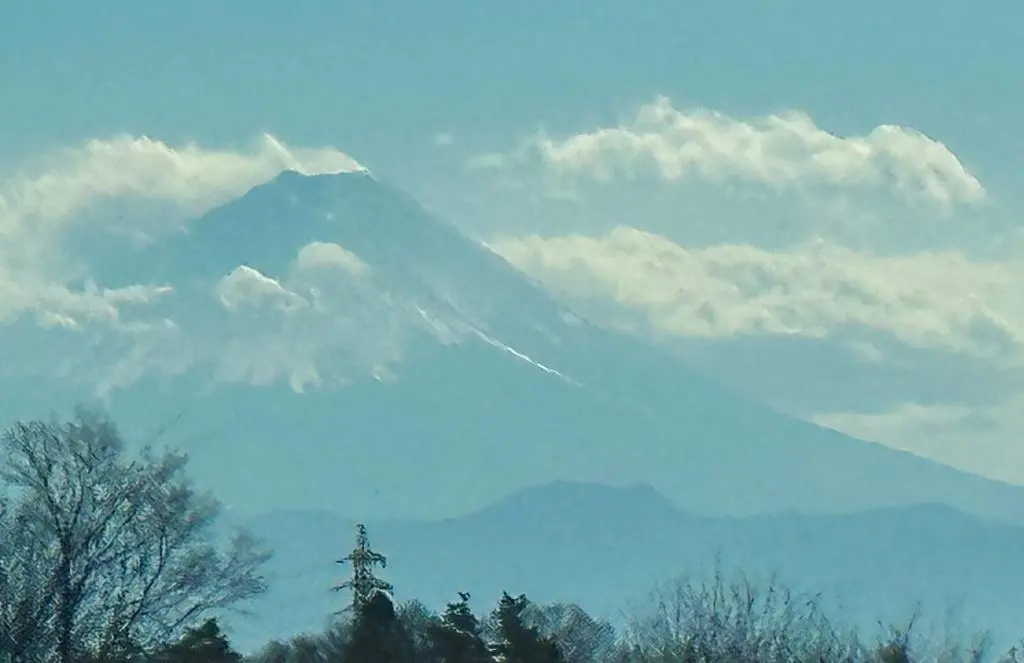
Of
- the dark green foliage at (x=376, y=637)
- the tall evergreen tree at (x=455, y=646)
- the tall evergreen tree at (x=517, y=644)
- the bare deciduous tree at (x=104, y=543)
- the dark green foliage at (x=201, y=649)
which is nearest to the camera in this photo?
the dark green foliage at (x=201, y=649)

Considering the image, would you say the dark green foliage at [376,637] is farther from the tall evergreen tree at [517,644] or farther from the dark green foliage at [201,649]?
the dark green foliage at [201,649]

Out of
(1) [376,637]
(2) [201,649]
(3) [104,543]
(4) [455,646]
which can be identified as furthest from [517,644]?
(3) [104,543]

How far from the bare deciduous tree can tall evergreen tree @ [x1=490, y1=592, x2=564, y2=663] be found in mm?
6347

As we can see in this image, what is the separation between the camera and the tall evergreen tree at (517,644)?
35562 mm

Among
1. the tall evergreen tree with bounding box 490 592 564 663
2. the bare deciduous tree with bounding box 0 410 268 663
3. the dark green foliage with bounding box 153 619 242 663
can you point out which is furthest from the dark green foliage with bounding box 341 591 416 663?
the bare deciduous tree with bounding box 0 410 268 663

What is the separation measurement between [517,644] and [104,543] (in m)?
9.23

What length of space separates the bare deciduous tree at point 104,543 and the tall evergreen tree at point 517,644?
635cm

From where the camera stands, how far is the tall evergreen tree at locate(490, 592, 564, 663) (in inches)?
1400

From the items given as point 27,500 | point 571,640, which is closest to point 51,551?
point 27,500

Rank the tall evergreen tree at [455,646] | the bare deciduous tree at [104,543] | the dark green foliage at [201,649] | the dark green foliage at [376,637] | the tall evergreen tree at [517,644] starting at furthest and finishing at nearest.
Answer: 1. the bare deciduous tree at [104,543]
2. the tall evergreen tree at [455,646]
3. the tall evergreen tree at [517,644]
4. the dark green foliage at [376,637]
5. the dark green foliage at [201,649]

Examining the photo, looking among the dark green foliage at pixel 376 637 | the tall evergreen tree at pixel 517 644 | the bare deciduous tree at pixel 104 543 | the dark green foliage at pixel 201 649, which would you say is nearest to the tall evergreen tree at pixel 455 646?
the tall evergreen tree at pixel 517 644

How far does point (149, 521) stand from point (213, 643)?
20.7ft

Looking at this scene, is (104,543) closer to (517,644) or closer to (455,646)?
(455,646)

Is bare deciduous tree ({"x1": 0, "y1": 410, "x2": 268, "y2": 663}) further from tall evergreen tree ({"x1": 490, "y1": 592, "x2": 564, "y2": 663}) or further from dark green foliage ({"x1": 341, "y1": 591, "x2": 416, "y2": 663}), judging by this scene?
tall evergreen tree ({"x1": 490, "y1": 592, "x2": 564, "y2": 663})
